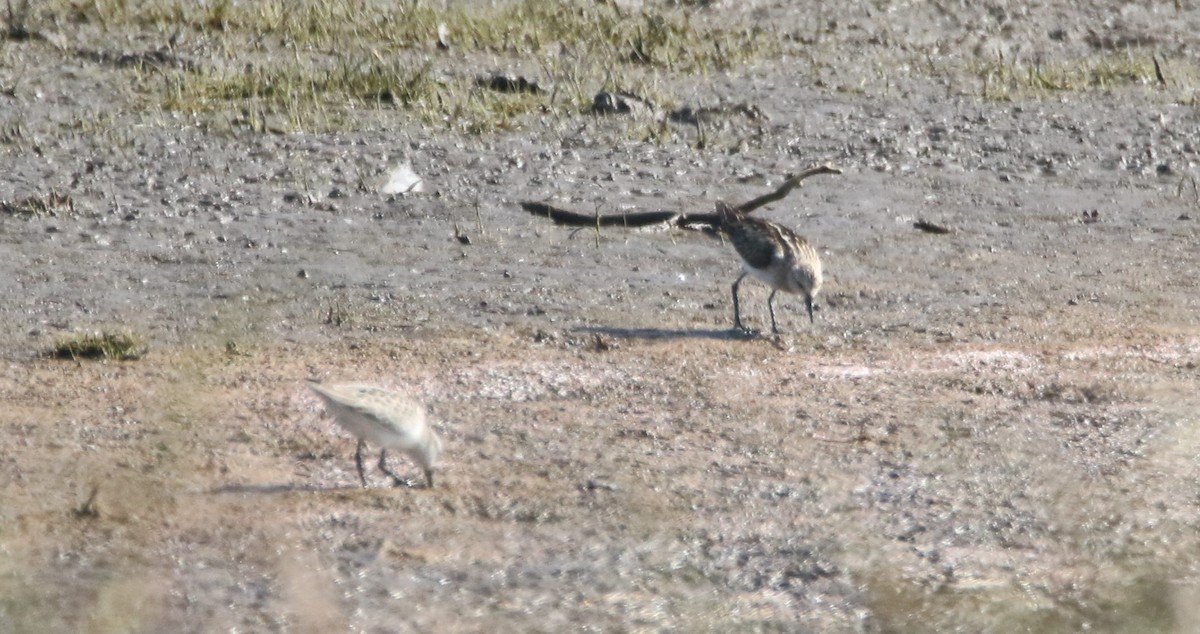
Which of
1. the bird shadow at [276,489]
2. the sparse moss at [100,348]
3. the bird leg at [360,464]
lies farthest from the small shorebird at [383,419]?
the sparse moss at [100,348]

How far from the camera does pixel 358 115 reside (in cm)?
1218

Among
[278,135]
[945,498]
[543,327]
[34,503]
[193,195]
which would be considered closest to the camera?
[34,503]

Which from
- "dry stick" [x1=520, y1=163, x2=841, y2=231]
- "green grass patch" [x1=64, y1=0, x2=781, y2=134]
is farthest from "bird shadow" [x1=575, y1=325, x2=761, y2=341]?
"green grass patch" [x1=64, y1=0, x2=781, y2=134]

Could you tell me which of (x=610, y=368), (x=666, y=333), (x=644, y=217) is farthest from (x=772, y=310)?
(x=644, y=217)

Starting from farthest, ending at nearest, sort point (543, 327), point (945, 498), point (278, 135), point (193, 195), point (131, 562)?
point (278, 135), point (193, 195), point (543, 327), point (945, 498), point (131, 562)

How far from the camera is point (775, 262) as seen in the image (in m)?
9.13

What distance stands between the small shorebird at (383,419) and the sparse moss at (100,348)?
66.6 inches

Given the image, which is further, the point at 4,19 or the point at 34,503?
the point at 4,19

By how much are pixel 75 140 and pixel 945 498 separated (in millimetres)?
6197

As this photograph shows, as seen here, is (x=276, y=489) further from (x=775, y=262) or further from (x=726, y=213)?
(x=726, y=213)

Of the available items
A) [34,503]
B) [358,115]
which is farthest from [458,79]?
[34,503]

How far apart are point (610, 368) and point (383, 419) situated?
2.12 meters

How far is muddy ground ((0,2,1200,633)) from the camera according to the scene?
6.05 meters

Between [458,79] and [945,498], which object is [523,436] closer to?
[945,498]
